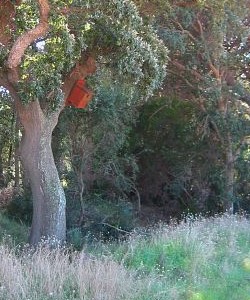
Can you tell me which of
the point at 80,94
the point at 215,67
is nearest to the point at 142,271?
the point at 80,94

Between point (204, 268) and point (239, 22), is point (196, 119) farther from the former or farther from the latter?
point (204, 268)

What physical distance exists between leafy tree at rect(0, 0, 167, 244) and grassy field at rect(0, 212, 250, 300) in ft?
7.64

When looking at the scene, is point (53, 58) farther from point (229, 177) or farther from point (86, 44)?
point (229, 177)

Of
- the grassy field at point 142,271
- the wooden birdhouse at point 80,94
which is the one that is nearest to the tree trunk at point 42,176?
the wooden birdhouse at point 80,94

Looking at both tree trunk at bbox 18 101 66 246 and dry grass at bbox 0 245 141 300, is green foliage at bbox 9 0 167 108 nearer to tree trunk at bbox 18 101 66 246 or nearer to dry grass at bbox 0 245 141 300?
tree trunk at bbox 18 101 66 246

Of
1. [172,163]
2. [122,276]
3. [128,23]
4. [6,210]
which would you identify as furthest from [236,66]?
[122,276]

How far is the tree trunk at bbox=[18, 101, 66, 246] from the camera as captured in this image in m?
11.2

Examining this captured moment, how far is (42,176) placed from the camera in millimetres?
11180

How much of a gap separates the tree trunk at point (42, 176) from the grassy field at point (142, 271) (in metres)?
1.92

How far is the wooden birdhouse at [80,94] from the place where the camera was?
40.7ft

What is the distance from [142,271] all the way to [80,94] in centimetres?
579

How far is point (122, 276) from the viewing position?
6.84 m

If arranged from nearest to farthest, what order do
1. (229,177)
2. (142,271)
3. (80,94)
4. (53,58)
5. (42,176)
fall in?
1. (142,271)
2. (53,58)
3. (42,176)
4. (80,94)
5. (229,177)

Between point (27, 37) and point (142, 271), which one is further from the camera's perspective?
point (27, 37)
